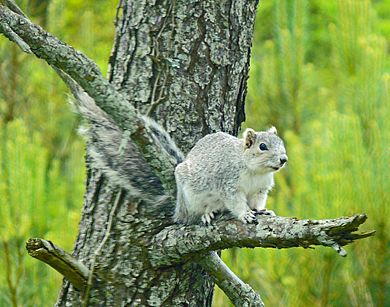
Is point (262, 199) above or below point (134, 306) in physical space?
above

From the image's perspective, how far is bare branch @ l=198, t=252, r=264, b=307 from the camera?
1837 millimetres

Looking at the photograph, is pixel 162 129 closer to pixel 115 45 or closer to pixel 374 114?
pixel 115 45

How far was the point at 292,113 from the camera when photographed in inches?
136

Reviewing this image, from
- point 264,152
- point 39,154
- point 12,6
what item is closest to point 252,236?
point 264,152

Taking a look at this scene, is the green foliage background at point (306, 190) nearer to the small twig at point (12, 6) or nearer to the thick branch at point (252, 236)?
the thick branch at point (252, 236)

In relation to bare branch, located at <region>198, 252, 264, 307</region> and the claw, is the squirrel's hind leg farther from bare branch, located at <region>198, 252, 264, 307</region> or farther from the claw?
bare branch, located at <region>198, 252, 264, 307</region>

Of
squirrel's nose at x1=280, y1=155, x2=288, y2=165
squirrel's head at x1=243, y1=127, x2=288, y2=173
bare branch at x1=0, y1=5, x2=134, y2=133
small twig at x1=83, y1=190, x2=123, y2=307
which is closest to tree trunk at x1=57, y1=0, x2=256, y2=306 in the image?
small twig at x1=83, y1=190, x2=123, y2=307

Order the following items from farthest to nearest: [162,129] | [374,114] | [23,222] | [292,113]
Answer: [292,113] → [374,114] → [23,222] → [162,129]

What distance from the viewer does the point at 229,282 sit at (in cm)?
185

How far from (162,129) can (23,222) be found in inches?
32.1

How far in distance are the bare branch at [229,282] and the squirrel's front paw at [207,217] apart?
0.23 feet

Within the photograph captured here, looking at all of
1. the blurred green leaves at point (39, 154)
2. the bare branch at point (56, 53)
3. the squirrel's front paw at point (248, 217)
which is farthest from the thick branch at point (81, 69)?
the blurred green leaves at point (39, 154)

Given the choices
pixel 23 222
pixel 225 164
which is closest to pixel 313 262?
pixel 225 164

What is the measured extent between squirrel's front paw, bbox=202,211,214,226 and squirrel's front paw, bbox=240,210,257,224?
99 mm
